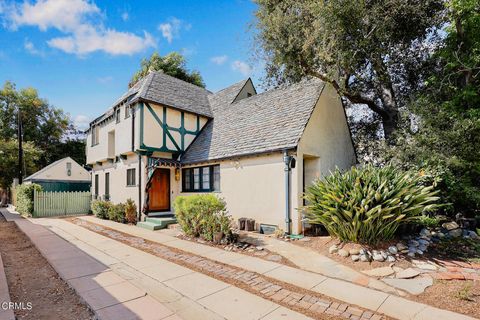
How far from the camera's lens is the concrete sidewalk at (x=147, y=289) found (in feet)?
11.7

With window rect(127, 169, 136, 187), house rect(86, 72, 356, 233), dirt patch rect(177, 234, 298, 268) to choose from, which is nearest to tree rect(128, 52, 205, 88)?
house rect(86, 72, 356, 233)

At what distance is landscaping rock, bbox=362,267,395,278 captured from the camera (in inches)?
202

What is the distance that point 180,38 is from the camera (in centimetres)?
1195

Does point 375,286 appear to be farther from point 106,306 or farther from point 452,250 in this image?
point 106,306

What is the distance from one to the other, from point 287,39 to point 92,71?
10.0 m

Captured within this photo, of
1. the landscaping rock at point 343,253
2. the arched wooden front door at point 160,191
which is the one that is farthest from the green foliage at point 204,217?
the arched wooden front door at point 160,191

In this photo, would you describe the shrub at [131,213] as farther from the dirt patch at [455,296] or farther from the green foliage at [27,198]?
the dirt patch at [455,296]

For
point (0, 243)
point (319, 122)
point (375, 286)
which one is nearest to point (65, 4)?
point (0, 243)

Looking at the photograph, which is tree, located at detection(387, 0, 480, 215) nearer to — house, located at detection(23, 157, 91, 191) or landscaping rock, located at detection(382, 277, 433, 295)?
landscaping rock, located at detection(382, 277, 433, 295)

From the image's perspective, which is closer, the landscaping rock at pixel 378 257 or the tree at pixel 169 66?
the landscaping rock at pixel 378 257

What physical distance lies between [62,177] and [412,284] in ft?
81.4

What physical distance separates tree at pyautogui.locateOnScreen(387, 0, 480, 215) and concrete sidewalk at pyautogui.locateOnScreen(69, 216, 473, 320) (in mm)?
5939

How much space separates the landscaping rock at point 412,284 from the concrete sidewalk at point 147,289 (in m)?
2.29

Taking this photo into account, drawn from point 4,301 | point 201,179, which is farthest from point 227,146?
point 4,301
